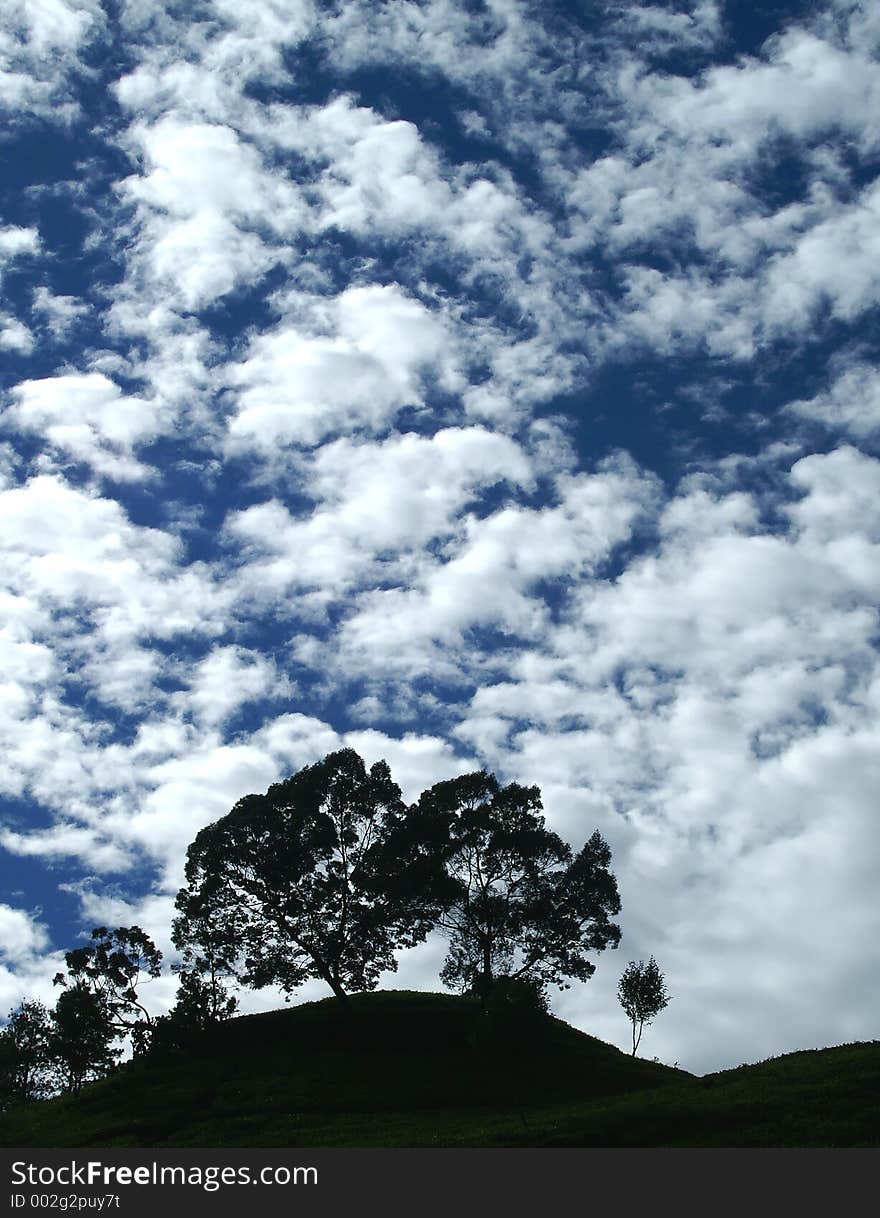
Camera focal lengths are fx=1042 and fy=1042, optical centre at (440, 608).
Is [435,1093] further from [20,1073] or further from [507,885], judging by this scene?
[20,1073]

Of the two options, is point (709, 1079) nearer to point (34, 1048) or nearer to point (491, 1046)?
point (491, 1046)

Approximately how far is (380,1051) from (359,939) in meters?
8.51

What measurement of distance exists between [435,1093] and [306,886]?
21.5m

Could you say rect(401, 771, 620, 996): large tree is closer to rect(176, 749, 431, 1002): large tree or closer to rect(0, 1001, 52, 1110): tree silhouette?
rect(176, 749, 431, 1002): large tree

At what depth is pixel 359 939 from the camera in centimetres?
7119

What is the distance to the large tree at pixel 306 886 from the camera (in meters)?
70.9

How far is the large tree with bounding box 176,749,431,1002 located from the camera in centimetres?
7094

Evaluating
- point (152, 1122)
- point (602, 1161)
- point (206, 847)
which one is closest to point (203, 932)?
point (206, 847)

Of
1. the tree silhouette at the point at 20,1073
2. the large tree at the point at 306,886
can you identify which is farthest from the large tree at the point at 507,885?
the tree silhouette at the point at 20,1073

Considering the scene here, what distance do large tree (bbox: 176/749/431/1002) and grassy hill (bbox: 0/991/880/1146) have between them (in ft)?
15.0

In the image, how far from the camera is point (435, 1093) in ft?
180

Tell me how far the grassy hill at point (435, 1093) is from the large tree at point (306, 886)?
4557 mm

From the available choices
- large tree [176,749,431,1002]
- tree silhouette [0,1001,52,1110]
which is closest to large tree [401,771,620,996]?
large tree [176,749,431,1002]

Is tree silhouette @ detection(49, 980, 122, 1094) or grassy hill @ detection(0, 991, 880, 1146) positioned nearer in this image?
grassy hill @ detection(0, 991, 880, 1146)
